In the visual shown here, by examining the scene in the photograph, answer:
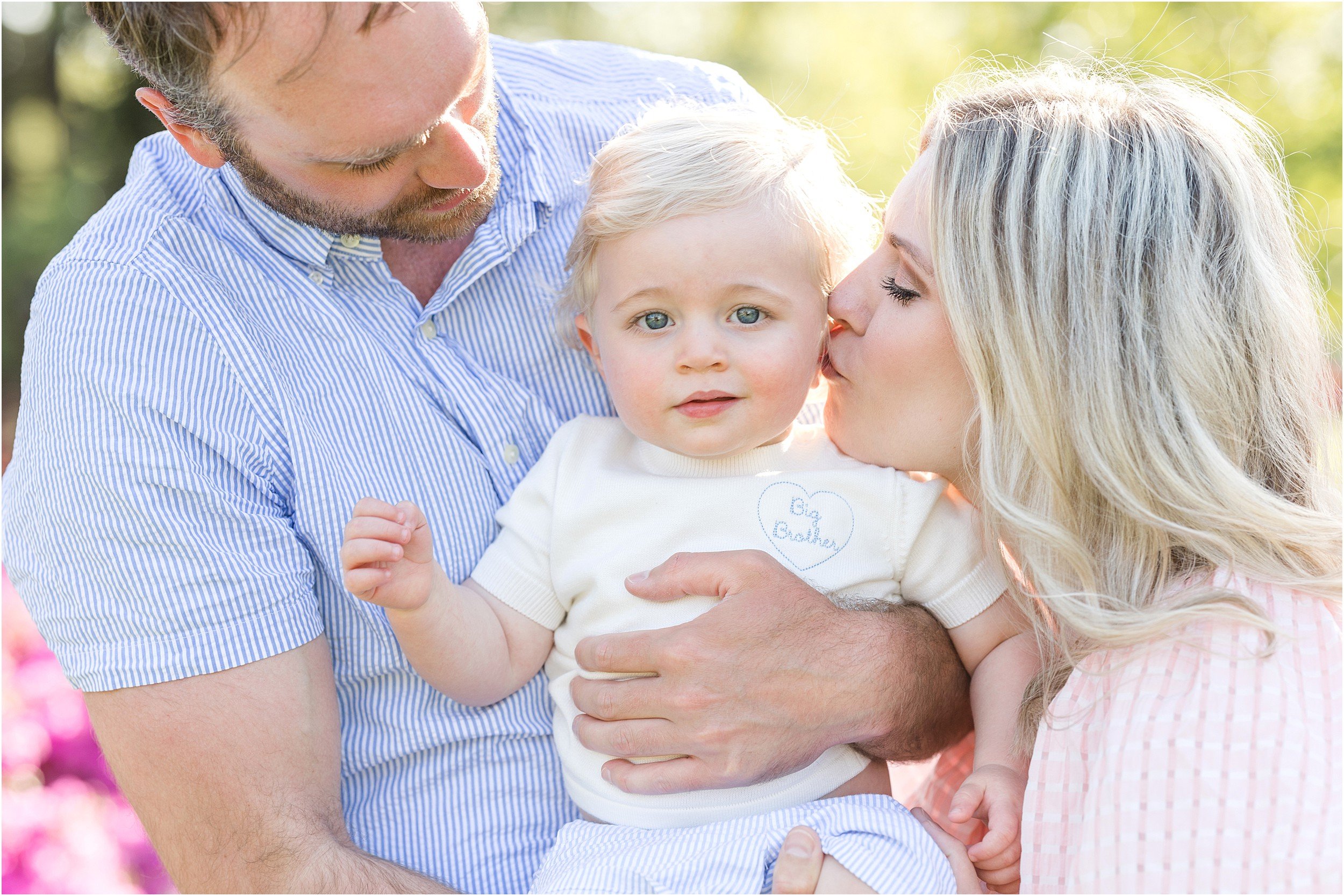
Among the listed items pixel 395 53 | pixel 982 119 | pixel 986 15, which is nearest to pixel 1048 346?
pixel 982 119

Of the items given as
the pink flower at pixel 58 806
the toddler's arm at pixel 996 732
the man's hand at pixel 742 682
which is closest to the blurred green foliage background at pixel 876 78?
the pink flower at pixel 58 806

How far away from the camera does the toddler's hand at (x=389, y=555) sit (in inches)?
75.6

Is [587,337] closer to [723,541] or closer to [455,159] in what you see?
[455,159]

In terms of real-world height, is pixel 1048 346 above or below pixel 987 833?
above

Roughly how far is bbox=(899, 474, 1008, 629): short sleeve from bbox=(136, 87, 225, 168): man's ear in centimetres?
167

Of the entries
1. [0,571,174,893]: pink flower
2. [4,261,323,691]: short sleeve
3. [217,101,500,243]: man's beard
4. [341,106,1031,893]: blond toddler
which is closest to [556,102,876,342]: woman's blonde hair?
[341,106,1031,893]: blond toddler

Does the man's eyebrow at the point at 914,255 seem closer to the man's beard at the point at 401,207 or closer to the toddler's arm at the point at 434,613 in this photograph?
the man's beard at the point at 401,207

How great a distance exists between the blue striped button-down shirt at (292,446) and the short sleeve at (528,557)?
0.07 metres

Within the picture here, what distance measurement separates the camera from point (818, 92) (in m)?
12.5

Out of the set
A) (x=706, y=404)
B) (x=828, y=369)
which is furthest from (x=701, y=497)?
(x=828, y=369)

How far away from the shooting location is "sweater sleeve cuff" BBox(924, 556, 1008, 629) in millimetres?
2311

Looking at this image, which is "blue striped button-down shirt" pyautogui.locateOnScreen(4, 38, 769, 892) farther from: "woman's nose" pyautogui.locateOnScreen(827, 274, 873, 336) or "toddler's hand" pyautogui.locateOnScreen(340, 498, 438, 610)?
"woman's nose" pyautogui.locateOnScreen(827, 274, 873, 336)

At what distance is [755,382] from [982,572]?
2.15ft

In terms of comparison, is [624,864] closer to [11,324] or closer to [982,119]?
[982,119]
